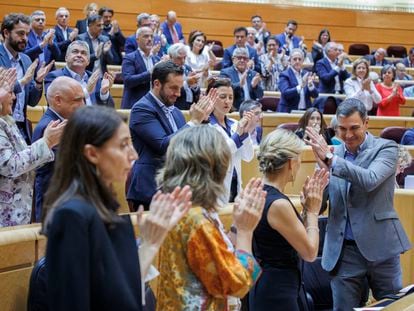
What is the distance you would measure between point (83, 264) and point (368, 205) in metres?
1.68

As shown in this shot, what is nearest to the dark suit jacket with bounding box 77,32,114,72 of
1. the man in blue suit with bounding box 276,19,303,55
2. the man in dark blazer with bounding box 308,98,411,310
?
the man in blue suit with bounding box 276,19,303,55

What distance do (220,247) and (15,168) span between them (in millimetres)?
1198

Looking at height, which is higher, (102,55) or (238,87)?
(102,55)

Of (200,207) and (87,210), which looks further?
(200,207)

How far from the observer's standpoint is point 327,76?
8.96m

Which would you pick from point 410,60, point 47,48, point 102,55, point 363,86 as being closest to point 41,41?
point 47,48

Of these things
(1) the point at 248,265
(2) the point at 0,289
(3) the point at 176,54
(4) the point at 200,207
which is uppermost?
(3) the point at 176,54

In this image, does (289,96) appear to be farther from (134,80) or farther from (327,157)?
(327,157)

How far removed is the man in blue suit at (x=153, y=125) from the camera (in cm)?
346

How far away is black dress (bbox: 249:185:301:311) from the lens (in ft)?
7.93

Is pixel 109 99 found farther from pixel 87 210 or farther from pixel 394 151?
pixel 87 210

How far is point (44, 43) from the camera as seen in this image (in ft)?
22.2

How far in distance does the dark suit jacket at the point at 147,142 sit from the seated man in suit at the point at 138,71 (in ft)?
7.06

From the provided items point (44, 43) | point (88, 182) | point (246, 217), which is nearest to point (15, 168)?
point (246, 217)
